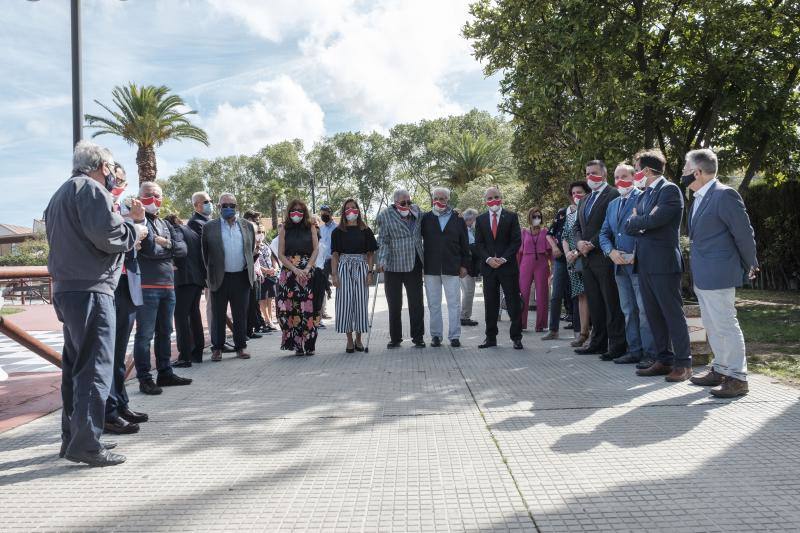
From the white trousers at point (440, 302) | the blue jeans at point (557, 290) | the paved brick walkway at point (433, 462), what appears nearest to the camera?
the paved brick walkway at point (433, 462)

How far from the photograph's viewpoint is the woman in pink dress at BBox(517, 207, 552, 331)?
32.2 feet

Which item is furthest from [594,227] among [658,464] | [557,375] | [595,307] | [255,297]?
[255,297]

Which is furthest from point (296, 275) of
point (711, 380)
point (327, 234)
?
point (711, 380)

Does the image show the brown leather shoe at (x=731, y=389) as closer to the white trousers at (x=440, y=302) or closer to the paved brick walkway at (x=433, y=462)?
the paved brick walkway at (x=433, y=462)

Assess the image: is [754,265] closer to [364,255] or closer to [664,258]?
[664,258]

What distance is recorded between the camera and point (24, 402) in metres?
5.59

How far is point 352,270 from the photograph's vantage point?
8523 millimetres

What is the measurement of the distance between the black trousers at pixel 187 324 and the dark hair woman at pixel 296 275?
3.50 ft

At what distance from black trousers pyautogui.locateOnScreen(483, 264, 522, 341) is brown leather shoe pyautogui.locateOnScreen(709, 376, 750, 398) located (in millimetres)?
3281

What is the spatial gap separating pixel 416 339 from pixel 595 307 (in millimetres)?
2428

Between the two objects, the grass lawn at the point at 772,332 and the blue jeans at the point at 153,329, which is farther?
the grass lawn at the point at 772,332

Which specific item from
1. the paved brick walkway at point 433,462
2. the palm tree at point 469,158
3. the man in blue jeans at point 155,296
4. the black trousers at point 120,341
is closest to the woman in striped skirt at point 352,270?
the paved brick walkway at point 433,462

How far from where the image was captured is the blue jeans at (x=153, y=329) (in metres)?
5.73

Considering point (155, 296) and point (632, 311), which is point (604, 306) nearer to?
point (632, 311)
